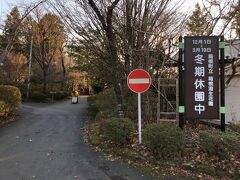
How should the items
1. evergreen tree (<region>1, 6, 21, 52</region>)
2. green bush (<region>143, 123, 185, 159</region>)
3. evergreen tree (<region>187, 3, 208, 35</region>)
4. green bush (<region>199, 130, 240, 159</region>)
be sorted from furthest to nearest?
evergreen tree (<region>1, 6, 21, 52</region>)
evergreen tree (<region>187, 3, 208, 35</region>)
green bush (<region>143, 123, 185, 159</region>)
green bush (<region>199, 130, 240, 159</region>)

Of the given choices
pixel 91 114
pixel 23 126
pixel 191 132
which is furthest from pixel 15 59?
pixel 191 132

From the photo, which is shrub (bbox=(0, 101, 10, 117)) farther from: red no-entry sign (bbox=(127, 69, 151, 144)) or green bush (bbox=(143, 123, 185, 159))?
green bush (bbox=(143, 123, 185, 159))

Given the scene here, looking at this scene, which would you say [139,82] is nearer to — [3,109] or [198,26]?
Result: [198,26]

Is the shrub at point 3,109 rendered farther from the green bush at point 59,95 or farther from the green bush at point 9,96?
the green bush at point 59,95

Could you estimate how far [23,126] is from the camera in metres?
14.1

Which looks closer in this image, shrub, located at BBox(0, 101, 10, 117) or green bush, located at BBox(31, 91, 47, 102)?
shrub, located at BBox(0, 101, 10, 117)

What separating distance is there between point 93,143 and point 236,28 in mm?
7953

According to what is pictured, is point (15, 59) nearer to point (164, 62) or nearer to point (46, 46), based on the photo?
point (46, 46)

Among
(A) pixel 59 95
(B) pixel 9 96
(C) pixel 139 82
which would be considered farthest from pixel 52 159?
(A) pixel 59 95

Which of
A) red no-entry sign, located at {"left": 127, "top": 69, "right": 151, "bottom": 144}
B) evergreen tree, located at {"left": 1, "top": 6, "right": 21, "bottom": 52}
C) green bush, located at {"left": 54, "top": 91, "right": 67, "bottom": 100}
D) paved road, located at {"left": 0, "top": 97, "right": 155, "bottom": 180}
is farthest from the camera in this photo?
green bush, located at {"left": 54, "top": 91, "right": 67, "bottom": 100}

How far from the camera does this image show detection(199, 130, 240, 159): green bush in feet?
24.3

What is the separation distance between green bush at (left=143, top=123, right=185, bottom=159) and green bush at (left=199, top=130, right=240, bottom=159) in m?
0.57

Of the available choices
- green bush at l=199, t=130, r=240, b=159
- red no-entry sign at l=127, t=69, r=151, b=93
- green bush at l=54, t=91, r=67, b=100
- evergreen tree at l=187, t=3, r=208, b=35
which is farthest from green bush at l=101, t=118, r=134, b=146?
green bush at l=54, t=91, r=67, b=100

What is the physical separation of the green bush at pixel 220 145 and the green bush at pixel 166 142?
0.57 meters
